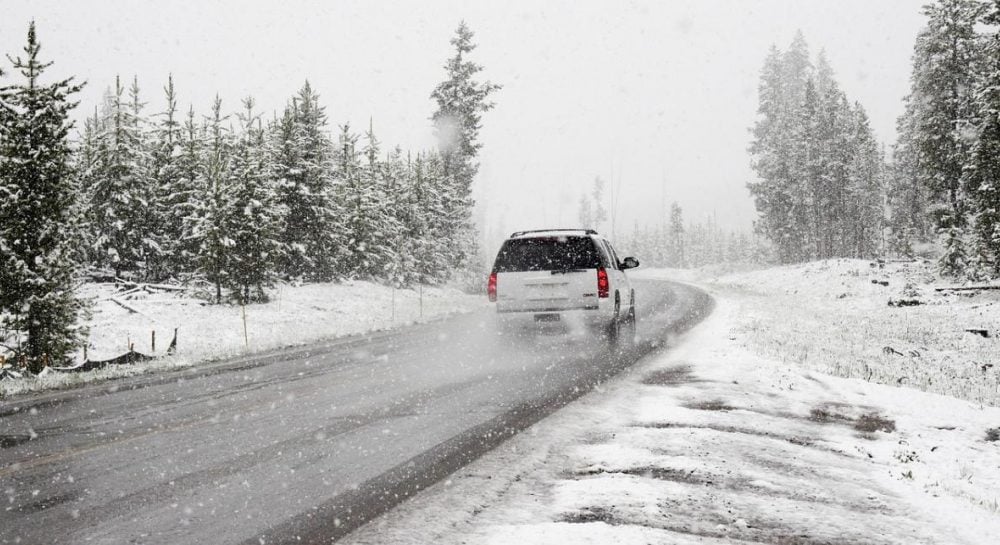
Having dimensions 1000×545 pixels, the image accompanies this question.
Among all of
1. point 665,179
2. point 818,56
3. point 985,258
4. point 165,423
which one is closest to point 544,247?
point 165,423

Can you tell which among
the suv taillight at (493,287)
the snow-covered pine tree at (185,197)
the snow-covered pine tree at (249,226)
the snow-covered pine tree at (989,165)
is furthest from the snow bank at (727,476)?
the snow-covered pine tree at (185,197)

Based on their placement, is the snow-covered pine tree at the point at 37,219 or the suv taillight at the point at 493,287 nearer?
the suv taillight at the point at 493,287

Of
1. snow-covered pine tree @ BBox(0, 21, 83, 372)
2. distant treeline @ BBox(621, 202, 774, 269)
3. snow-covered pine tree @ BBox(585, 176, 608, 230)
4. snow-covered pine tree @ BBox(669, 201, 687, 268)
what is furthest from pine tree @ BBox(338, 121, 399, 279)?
distant treeline @ BBox(621, 202, 774, 269)

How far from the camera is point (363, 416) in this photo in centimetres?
660

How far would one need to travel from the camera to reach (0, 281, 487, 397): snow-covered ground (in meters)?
18.1

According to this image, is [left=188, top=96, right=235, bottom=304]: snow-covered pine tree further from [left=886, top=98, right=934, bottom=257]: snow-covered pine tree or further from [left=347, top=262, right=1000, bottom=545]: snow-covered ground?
[left=886, top=98, right=934, bottom=257]: snow-covered pine tree

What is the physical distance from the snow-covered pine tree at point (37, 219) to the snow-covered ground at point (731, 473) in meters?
14.6

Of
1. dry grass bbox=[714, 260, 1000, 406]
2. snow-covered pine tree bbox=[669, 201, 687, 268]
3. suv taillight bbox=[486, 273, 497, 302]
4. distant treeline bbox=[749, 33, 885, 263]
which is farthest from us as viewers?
snow-covered pine tree bbox=[669, 201, 687, 268]

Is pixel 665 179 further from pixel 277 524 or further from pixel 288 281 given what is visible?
pixel 277 524

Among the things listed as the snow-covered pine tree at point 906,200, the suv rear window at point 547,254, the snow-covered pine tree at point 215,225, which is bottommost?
the suv rear window at point 547,254

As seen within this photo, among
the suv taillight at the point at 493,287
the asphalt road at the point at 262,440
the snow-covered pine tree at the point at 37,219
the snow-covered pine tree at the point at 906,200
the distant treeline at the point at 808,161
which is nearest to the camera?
the asphalt road at the point at 262,440

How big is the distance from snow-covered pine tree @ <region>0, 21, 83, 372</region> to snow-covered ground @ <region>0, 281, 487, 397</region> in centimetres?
159

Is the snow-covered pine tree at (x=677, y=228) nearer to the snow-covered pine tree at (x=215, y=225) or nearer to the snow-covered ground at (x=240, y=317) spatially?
the snow-covered ground at (x=240, y=317)

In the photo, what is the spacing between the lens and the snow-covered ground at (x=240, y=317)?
18.1 meters
